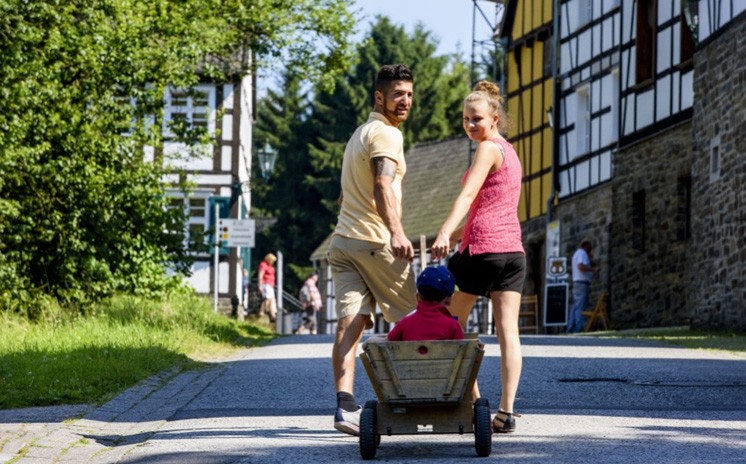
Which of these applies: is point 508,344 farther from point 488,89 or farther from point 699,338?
point 699,338

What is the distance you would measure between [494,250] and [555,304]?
927 inches

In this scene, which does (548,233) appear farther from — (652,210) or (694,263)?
(694,263)

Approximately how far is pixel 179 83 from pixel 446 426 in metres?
14.5

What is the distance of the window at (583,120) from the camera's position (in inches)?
1280

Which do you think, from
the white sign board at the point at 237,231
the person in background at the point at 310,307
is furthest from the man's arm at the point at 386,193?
the person in background at the point at 310,307

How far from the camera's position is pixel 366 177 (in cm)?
817

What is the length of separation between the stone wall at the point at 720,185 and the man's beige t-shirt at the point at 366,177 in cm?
1467

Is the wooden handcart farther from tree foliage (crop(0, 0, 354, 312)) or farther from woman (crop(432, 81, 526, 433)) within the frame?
tree foliage (crop(0, 0, 354, 312))

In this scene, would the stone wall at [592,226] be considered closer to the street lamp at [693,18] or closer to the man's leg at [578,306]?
A: the man's leg at [578,306]

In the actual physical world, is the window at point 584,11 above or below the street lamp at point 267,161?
above

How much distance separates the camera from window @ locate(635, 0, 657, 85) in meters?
28.5

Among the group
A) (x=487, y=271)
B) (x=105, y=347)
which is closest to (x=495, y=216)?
(x=487, y=271)

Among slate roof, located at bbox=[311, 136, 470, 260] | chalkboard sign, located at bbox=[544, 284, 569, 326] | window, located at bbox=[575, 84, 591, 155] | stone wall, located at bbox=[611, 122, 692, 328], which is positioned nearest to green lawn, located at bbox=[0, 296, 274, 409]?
stone wall, located at bbox=[611, 122, 692, 328]

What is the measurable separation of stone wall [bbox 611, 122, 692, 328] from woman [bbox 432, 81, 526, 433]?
17515 mm
